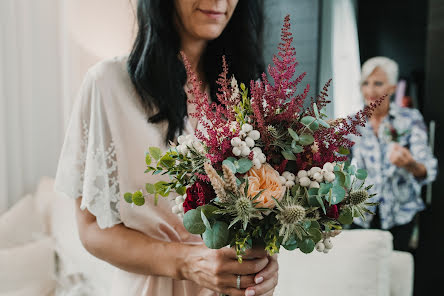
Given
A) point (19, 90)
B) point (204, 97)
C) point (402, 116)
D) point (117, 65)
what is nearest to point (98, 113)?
point (117, 65)

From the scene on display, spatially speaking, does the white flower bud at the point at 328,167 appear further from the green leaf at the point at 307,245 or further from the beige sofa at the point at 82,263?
the beige sofa at the point at 82,263

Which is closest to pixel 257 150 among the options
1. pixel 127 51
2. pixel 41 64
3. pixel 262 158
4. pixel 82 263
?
pixel 262 158

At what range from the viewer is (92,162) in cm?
101

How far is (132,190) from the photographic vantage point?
103 cm

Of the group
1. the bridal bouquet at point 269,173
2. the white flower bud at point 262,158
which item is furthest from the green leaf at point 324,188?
the white flower bud at point 262,158

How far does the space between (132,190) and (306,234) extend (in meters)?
0.51

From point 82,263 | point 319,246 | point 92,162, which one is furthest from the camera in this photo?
point 82,263

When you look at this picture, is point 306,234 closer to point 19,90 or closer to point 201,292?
point 201,292

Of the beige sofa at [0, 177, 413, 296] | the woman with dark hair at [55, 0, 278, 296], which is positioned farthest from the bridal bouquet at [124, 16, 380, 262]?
the beige sofa at [0, 177, 413, 296]

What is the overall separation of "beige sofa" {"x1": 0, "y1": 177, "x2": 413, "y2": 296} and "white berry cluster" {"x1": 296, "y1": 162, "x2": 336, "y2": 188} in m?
0.87

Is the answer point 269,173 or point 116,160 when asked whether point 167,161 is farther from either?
point 116,160

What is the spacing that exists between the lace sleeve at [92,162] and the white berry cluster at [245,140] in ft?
1.51

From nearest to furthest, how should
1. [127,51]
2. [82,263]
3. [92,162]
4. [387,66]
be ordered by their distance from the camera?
[92,162]
[387,66]
[82,263]
[127,51]

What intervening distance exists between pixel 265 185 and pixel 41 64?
2.60 meters
